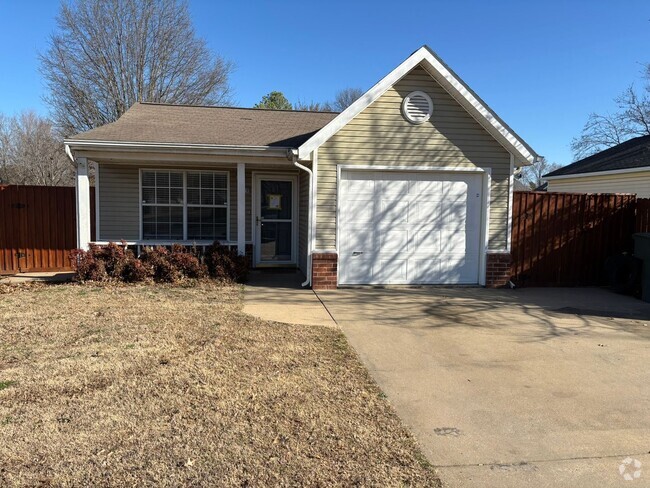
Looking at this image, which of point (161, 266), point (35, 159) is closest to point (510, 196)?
point (161, 266)

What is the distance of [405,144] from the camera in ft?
30.2

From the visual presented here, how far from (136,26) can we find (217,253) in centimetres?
2123

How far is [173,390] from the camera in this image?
4164 millimetres

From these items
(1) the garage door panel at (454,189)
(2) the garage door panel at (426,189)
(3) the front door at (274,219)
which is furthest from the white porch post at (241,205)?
(1) the garage door panel at (454,189)

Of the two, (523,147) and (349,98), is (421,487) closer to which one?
(523,147)

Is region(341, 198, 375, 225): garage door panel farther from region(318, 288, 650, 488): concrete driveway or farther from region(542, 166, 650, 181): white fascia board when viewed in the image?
region(542, 166, 650, 181): white fascia board

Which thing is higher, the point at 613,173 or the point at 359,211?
the point at 613,173

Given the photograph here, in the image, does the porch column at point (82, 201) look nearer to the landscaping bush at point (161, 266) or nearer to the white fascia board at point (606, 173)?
the landscaping bush at point (161, 266)

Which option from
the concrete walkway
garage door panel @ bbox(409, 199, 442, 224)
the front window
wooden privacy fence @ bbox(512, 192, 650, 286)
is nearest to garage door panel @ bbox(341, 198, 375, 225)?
garage door panel @ bbox(409, 199, 442, 224)

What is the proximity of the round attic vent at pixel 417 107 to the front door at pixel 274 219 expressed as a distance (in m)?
3.73

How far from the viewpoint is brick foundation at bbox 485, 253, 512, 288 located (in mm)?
9656

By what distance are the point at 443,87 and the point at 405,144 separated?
4.29ft

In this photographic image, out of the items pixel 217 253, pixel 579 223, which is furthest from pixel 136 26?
pixel 579 223

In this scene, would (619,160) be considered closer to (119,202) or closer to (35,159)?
(119,202)
